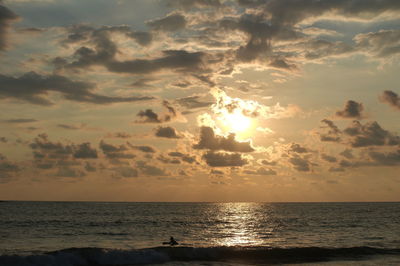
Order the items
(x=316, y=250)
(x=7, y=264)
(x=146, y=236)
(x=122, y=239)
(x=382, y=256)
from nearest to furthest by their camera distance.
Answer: (x=7, y=264), (x=382, y=256), (x=316, y=250), (x=122, y=239), (x=146, y=236)

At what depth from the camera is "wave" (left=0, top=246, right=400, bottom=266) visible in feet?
126

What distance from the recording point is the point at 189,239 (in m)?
63.3

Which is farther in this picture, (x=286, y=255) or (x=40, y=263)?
(x=286, y=255)

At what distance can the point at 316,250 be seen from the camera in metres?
47.2

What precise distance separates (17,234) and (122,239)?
56.3 ft

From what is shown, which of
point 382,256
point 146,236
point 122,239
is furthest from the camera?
point 146,236

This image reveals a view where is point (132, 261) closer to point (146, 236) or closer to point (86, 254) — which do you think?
point (86, 254)

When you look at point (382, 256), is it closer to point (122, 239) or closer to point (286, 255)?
point (286, 255)

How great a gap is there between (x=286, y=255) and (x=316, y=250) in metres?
4.36

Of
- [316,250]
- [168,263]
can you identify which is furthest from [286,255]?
[168,263]

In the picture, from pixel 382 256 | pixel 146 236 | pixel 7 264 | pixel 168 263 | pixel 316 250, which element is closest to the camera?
pixel 7 264

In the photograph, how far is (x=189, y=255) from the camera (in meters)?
44.1

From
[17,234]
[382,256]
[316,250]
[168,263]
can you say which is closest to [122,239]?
[17,234]

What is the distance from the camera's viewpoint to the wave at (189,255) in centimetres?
3838
